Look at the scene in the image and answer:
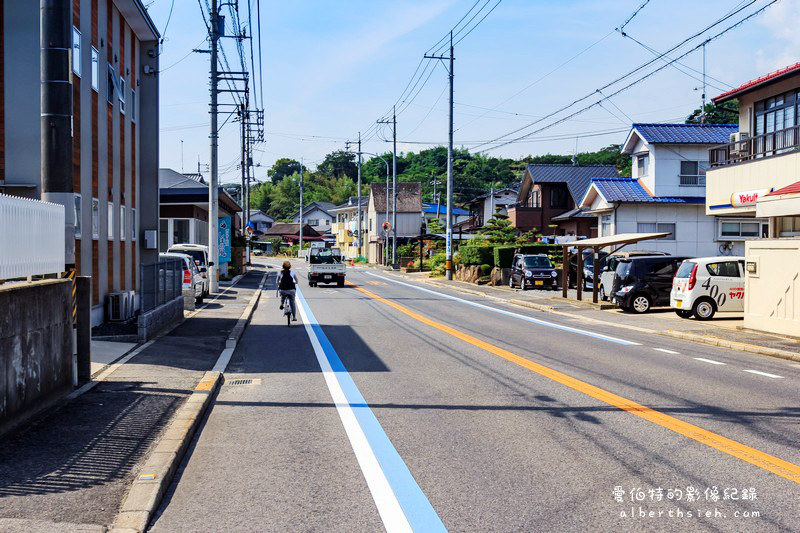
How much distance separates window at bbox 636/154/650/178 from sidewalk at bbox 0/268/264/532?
115 feet

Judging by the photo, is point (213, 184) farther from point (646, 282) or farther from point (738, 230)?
point (738, 230)

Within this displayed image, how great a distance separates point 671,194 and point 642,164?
8.92 ft

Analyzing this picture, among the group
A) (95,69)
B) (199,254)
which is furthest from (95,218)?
(199,254)

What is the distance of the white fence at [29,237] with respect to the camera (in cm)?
770

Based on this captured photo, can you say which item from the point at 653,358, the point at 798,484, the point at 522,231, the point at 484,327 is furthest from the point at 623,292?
the point at 522,231

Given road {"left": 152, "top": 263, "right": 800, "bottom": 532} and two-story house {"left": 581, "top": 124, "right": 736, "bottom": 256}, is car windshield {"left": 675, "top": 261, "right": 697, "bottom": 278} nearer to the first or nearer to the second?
road {"left": 152, "top": 263, "right": 800, "bottom": 532}

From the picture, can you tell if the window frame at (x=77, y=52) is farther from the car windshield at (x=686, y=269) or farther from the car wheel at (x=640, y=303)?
the car wheel at (x=640, y=303)

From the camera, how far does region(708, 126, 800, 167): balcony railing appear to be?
869 inches

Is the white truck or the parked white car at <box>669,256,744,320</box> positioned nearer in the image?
the parked white car at <box>669,256,744,320</box>

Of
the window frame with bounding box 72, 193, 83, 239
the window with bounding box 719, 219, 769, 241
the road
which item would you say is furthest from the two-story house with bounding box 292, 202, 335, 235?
the road

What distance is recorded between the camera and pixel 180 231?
39.8 m

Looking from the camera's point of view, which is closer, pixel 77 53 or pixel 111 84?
pixel 77 53

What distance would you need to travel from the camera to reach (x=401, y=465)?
255 inches

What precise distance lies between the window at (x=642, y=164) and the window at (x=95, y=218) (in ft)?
106
